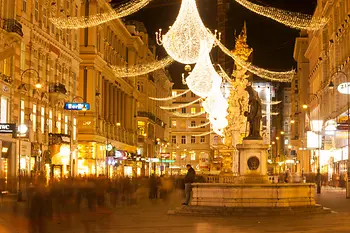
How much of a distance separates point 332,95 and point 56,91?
3188 cm

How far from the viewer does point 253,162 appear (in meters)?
30.8

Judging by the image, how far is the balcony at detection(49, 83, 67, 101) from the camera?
185 ft

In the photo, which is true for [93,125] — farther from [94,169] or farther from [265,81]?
[265,81]

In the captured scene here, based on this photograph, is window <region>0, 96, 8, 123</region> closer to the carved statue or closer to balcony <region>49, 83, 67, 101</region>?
balcony <region>49, 83, 67, 101</region>

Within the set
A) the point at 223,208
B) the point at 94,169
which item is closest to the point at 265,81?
the point at 94,169

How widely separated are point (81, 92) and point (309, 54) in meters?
50.2

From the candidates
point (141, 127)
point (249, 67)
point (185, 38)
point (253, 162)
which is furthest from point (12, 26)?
point (141, 127)

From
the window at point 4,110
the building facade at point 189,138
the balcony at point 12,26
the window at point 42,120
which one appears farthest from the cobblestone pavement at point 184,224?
the building facade at point 189,138

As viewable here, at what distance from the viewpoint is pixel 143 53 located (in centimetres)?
11250

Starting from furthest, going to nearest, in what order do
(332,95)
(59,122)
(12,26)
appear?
1. (332,95)
2. (59,122)
3. (12,26)

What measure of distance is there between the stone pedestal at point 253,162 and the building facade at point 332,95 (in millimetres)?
21971

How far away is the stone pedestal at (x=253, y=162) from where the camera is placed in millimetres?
30734

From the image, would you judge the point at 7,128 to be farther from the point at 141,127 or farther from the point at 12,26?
the point at 141,127

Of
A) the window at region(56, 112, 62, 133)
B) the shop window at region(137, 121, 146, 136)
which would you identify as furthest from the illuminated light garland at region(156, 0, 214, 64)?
the shop window at region(137, 121, 146, 136)
